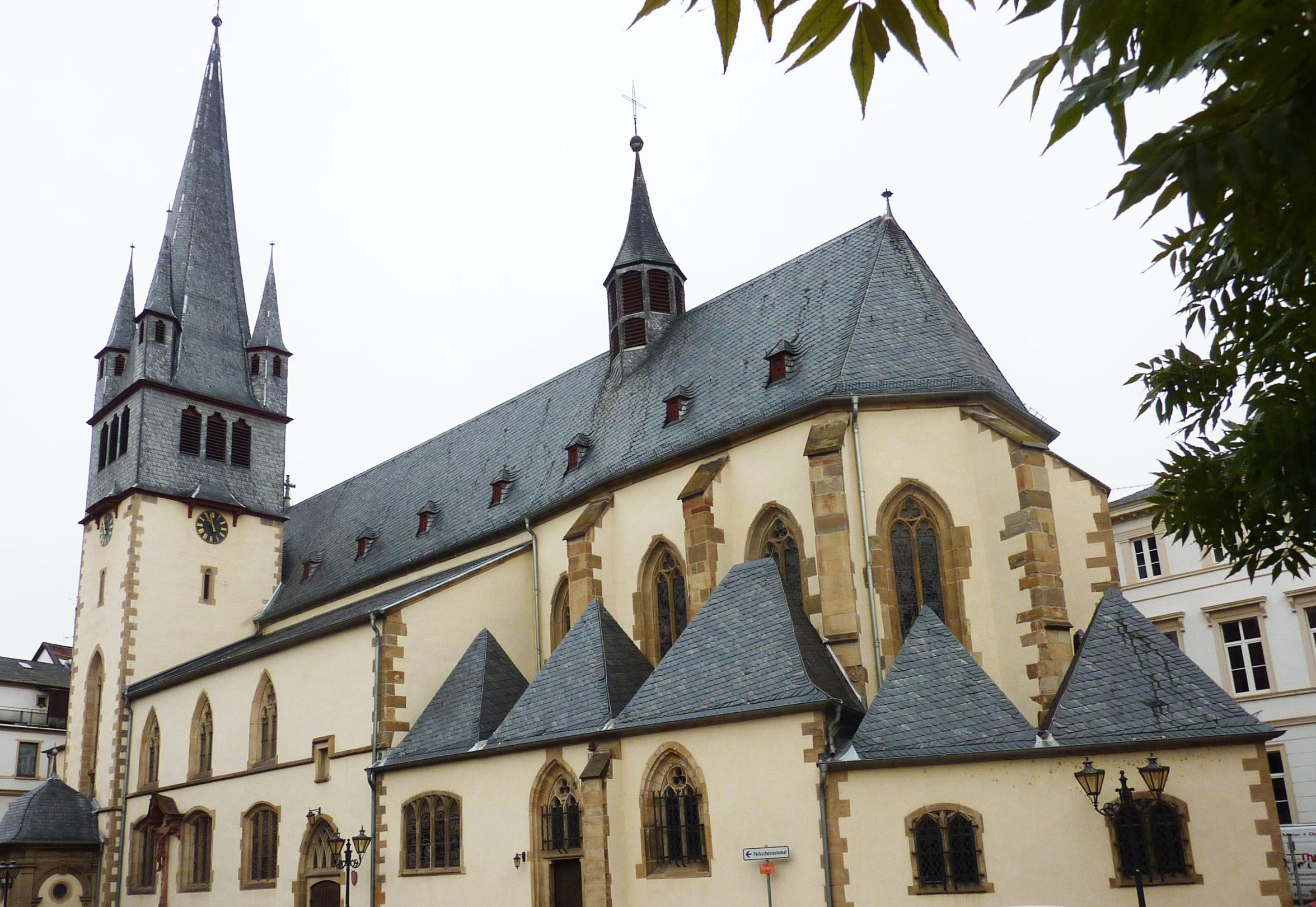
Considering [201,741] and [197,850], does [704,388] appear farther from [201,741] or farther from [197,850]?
[197,850]

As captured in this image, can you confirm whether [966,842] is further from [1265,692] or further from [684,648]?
[1265,692]

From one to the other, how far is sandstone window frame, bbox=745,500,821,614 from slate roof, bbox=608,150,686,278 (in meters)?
9.59

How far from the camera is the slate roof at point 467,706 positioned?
22.7 meters

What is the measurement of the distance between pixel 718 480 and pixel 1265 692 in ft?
56.5

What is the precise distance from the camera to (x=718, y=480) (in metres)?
22.6

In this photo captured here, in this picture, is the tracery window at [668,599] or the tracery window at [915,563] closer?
the tracery window at [915,563]

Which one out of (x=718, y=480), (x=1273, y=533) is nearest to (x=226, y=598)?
(x=718, y=480)

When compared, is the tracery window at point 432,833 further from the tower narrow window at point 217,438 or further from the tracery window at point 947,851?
the tower narrow window at point 217,438

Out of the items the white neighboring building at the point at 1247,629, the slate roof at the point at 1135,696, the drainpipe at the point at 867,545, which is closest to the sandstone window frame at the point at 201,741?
the drainpipe at the point at 867,545

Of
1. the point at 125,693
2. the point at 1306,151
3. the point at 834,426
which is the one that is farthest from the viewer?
the point at 125,693

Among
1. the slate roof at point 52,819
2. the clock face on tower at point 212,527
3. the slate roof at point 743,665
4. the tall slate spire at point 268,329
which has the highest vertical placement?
the tall slate spire at point 268,329

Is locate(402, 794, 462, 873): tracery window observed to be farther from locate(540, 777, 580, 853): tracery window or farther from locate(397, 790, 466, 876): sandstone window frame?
locate(540, 777, 580, 853): tracery window

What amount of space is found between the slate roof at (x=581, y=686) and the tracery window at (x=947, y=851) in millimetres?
5553

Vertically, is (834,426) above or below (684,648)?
above
